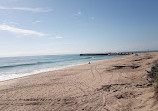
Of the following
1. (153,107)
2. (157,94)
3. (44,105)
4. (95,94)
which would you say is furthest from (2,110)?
(157,94)

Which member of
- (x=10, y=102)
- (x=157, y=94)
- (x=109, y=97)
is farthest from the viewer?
(x=10, y=102)

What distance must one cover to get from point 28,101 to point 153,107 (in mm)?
5580

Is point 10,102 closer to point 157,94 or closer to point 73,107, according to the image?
point 73,107

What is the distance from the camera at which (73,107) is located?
4922 millimetres

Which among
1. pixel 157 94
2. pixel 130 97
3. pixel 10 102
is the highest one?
pixel 157 94

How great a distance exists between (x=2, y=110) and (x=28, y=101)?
1.15 meters

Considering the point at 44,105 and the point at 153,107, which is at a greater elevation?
the point at 153,107

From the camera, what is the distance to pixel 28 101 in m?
5.90

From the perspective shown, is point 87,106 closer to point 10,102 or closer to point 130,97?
point 130,97

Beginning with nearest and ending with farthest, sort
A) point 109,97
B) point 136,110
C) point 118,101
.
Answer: point 136,110
point 118,101
point 109,97

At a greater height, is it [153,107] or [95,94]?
[153,107]

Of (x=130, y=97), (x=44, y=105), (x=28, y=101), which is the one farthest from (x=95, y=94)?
(x=28, y=101)

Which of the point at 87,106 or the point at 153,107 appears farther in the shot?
the point at 87,106

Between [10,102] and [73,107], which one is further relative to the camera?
[10,102]
